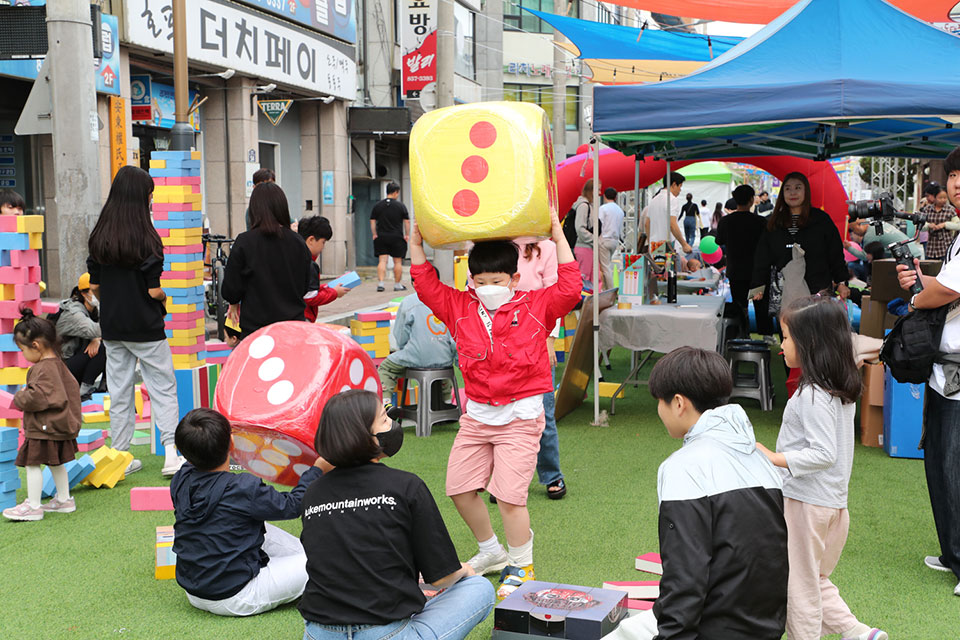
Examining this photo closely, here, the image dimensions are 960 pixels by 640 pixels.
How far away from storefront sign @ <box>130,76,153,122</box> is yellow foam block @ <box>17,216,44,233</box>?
8473 mm

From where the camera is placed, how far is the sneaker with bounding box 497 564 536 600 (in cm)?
403

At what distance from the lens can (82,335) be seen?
781 cm

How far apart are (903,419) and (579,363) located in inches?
97.3

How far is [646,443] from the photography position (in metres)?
7.00

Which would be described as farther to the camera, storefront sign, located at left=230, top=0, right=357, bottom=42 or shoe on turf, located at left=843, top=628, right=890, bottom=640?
storefront sign, located at left=230, top=0, right=357, bottom=42

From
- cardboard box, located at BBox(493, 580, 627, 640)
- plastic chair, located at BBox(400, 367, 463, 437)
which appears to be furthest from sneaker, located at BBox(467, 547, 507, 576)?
plastic chair, located at BBox(400, 367, 463, 437)

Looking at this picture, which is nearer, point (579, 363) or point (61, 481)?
point (61, 481)

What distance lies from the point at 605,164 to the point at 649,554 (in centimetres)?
943

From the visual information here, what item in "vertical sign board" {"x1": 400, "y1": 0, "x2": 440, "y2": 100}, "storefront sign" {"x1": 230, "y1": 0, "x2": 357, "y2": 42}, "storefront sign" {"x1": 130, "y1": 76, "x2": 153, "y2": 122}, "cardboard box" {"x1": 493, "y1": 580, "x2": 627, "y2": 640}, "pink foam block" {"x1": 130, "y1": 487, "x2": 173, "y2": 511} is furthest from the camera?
"vertical sign board" {"x1": 400, "y1": 0, "x2": 440, "y2": 100}

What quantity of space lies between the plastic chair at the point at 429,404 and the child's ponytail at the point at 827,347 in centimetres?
425

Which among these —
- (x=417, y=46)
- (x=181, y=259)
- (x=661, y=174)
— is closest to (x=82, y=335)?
(x=181, y=259)

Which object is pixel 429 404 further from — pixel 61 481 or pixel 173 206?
pixel 61 481

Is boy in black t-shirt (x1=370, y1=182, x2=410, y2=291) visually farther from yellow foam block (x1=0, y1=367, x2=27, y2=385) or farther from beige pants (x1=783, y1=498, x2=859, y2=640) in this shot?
beige pants (x1=783, y1=498, x2=859, y2=640)

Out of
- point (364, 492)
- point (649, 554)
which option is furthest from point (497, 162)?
point (649, 554)
